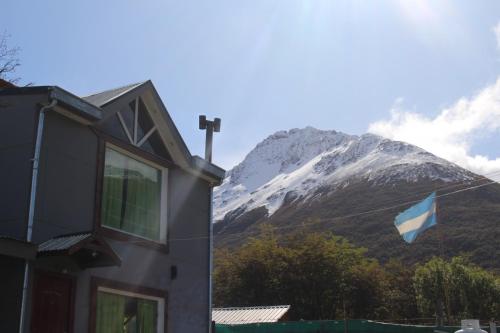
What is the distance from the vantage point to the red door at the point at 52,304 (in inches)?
364

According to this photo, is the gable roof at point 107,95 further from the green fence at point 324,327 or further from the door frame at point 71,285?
the green fence at point 324,327

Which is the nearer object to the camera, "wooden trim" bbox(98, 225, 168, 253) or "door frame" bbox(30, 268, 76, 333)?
"door frame" bbox(30, 268, 76, 333)

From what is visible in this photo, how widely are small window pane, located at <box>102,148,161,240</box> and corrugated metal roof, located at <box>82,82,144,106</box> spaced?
35.0 inches

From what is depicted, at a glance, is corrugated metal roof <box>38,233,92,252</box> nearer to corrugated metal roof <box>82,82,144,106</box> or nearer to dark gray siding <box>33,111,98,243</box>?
dark gray siding <box>33,111,98,243</box>

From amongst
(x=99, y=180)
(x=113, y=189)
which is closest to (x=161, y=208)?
(x=113, y=189)

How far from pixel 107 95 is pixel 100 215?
8.26 ft

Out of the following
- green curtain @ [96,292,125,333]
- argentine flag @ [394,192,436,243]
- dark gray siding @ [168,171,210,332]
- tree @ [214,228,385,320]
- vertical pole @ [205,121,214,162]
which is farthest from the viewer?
tree @ [214,228,385,320]

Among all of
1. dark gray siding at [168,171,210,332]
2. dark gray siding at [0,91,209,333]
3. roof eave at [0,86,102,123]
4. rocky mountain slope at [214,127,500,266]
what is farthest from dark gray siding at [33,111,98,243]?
rocky mountain slope at [214,127,500,266]

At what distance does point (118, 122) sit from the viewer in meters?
11.8

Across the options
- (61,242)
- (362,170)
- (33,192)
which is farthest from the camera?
(362,170)

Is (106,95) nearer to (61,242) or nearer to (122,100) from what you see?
(122,100)

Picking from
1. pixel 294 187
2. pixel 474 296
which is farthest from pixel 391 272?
pixel 294 187

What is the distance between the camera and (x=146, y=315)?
11578mm

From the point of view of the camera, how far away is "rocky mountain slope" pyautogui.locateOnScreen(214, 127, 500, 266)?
69.5 meters
